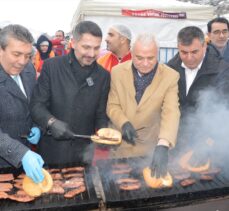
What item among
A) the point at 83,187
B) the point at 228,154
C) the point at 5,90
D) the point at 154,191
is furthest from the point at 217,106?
the point at 5,90

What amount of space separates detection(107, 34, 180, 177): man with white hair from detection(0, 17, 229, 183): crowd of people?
0.01 m

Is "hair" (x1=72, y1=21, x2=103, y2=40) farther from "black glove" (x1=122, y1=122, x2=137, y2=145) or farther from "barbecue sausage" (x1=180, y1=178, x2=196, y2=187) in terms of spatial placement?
"barbecue sausage" (x1=180, y1=178, x2=196, y2=187)

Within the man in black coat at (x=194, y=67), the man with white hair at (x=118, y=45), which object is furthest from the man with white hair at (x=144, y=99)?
the man with white hair at (x=118, y=45)

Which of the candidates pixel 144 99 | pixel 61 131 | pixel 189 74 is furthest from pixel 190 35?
pixel 61 131

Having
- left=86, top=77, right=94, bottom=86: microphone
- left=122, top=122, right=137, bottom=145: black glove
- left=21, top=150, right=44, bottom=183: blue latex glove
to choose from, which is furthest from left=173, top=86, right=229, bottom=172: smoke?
left=21, top=150, right=44, bottom=183: blue latex glove

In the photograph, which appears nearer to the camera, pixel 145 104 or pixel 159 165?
pixel 159 165

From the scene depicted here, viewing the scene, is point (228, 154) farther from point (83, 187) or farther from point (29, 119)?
point (29, 119)

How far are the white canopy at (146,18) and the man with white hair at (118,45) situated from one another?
155 inches

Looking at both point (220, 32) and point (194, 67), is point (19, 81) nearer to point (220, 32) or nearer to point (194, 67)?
point (194, 67)

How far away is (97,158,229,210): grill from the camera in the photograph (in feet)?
9.41

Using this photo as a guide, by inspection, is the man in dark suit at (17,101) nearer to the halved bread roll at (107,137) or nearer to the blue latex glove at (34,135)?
the blue latex glove at (34,135)

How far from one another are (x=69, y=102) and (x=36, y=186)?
44.5 inches

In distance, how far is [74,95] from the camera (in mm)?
3711

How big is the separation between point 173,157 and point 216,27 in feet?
11.0
